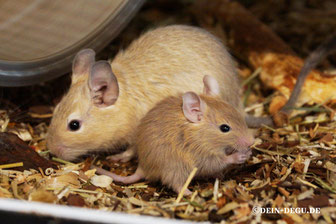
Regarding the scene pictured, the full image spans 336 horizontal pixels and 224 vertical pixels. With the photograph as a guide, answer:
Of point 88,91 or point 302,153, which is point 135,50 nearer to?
point 88,91

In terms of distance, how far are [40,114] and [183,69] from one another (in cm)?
188

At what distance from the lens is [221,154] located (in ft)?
12.5

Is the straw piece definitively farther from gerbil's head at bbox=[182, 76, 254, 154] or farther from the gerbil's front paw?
the gerbil's front paw

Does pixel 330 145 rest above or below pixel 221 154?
above

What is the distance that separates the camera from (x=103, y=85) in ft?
13.2

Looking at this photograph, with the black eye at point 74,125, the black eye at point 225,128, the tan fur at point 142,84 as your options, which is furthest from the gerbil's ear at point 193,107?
the black eye at point 74,125

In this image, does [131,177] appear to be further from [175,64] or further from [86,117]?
[175,64]

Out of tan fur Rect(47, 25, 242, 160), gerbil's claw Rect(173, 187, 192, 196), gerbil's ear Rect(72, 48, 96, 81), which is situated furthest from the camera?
gerbil's ear Rect(72, 48, 96, 81)

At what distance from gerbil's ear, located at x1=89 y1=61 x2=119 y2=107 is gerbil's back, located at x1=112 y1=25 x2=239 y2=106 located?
14.4 inches

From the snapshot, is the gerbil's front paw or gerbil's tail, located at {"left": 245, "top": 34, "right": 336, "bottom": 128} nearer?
the gerbil's front paw

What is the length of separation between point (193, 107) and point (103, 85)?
2.92ft

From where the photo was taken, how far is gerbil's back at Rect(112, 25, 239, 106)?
4.46 meters

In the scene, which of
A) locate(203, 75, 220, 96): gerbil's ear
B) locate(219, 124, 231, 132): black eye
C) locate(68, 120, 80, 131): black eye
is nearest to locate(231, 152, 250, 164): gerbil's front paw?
locate(219, 124, 231, 132): black eye

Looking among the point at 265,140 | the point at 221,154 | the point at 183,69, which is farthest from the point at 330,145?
the point at 183,69
